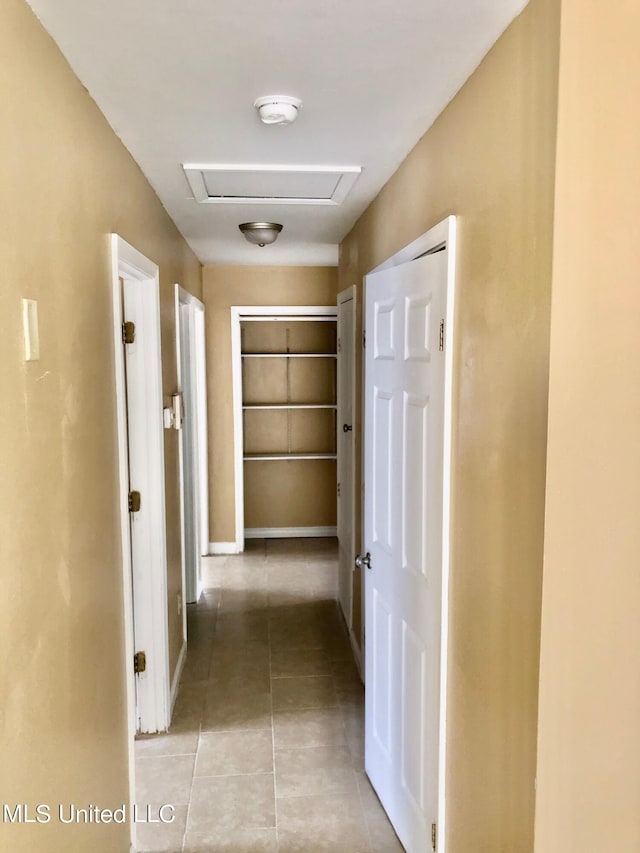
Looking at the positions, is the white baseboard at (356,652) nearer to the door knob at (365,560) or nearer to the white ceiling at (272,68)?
the door knob at (365,560)

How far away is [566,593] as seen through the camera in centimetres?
116

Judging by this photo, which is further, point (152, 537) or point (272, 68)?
point (152, 537)

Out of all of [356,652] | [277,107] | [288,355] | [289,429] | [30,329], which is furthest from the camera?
[289,429]

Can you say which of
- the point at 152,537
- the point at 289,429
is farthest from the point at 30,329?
the point at 289,429

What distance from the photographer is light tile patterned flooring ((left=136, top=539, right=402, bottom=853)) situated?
234 cm

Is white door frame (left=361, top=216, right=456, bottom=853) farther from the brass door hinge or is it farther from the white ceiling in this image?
the brass door hinge

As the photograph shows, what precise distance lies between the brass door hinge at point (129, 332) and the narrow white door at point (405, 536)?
99cm

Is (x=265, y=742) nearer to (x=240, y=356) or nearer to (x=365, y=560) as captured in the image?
(x=365, y=560)

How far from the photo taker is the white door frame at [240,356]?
5.34 m

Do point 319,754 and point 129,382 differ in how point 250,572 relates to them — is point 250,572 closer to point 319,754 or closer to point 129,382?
point 319,754

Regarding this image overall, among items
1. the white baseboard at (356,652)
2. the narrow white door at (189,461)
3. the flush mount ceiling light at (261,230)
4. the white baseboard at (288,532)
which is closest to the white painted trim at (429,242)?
the flush mount ceiling light at (261,230)

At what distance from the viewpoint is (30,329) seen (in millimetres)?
1246

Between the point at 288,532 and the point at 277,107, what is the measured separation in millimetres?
4570

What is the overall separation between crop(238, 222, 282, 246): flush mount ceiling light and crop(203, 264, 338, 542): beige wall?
1866 millimetres
